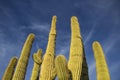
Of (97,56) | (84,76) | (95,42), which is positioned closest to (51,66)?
(84,76)

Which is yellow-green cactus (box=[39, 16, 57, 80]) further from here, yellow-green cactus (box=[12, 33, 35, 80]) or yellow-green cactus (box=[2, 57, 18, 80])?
yellow-green cactus (box=[2, 57, 18, 80])

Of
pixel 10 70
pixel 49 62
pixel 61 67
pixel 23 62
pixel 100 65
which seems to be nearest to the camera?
pixel 61 67

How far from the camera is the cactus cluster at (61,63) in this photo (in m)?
6.58

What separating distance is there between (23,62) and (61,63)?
5814 millimetres

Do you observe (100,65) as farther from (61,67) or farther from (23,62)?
(61,67)

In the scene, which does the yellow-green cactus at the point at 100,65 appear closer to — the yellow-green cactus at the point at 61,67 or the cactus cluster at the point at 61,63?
the cactus cluster at the point at 61,63

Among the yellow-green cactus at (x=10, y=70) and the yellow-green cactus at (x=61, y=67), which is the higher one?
the yellow-green cactus at (x=10, y=70)

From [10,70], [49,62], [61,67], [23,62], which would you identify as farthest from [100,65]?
[10,70]

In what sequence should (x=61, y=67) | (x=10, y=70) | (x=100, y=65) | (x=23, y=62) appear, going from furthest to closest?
(x=10, y=70), (x=23, y=62), (x=100, y=65), (x=61, y=67)

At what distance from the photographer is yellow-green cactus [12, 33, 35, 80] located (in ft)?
36.0

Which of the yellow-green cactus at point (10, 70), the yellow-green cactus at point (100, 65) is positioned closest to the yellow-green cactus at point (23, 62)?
the yellow-green cactus at point (10, 70)

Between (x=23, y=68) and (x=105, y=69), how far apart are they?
5.01m

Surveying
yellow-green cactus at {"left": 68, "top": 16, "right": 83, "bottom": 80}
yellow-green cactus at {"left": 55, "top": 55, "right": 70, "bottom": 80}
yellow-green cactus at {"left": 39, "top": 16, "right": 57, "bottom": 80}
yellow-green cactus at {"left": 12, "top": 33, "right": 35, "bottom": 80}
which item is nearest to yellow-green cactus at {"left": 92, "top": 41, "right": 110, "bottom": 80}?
yellow-green cactus at {"left": 39, "top": 16, "right": 57, "bottom": 80}

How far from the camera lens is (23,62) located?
1163 cm
